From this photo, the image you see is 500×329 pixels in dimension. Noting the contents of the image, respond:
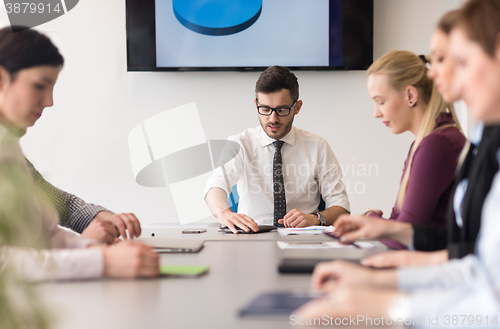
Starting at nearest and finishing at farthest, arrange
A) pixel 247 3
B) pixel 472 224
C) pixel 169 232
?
pixel 472 224 → pixel 169 232 → pixel 247 3

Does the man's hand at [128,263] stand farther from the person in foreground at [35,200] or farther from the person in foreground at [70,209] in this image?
the person in foreground at [70,209]

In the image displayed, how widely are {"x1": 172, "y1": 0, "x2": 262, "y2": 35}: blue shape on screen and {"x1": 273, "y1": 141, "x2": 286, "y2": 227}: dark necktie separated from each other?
42.4 inches

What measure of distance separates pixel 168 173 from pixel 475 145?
2.53m

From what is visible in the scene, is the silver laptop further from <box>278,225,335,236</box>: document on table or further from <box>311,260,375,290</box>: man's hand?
<box>311,260,375,290</box>: man's hand

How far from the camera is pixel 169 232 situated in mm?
2090

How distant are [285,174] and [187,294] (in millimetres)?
1882

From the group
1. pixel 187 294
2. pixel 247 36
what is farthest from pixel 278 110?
pixel 187 294

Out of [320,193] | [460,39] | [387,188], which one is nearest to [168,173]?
[320,193]

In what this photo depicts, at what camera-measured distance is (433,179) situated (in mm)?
1475

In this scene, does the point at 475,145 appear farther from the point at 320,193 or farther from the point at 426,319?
the point at 320,193

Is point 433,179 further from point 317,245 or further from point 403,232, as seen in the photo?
point 317,245

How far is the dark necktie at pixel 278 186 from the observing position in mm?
2580

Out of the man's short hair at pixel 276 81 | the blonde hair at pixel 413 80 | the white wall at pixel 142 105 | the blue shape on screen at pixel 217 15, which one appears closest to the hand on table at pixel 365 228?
the blonde hair at pixel 413 80

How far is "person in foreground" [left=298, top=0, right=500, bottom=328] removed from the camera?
2.06 feet
